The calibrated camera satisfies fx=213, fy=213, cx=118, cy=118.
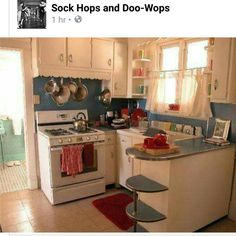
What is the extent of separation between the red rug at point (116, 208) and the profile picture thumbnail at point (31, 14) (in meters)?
1.96

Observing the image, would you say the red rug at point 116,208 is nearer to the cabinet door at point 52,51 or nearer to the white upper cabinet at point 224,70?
the white upper cabinet at point 224,70

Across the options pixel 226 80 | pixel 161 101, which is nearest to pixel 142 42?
pixel 161 101

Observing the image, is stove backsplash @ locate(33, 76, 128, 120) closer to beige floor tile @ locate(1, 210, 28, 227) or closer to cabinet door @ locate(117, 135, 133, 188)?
cabinet door @ locate(117, 135, 133, 188)

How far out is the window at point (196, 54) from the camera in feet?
8.19

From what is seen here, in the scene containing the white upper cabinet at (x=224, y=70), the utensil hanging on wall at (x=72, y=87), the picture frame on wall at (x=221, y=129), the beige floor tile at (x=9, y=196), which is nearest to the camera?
the white upper cabinet at (x=224, y=70)

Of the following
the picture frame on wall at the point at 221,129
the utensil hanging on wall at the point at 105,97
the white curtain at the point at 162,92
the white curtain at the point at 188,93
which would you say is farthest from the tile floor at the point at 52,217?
the white curtain at the point at 162,92

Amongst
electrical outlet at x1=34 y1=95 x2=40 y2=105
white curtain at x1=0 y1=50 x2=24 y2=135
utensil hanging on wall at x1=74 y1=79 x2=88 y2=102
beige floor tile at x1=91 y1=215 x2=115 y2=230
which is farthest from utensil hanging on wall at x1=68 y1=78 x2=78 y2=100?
beige floor tile at x1=91 y1=215 x2=115 y2=230

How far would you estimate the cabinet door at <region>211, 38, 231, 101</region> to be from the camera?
6.87ft

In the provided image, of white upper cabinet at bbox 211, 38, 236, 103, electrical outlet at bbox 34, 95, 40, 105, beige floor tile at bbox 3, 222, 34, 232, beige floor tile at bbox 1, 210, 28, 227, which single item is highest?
white upper cabinet at bbox 211, 38, 236, 103

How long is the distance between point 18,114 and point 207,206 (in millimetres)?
3511

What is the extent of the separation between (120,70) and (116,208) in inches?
76.8

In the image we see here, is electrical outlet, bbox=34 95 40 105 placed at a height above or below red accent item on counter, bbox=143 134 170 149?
above

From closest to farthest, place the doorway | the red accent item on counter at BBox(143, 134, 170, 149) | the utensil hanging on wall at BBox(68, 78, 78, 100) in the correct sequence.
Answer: the red accent item on counter at BBox(143, 134, 170, 149), the utensil hanging on wall at BBox(68, 78, 78, 100), the doorway

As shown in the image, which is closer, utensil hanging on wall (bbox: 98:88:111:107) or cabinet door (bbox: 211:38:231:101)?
cabinet door (bbox: 211:38:231:101)
